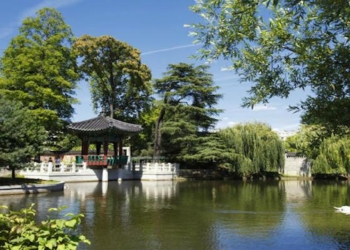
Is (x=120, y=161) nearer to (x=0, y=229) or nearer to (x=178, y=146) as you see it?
(x=178, y=146)

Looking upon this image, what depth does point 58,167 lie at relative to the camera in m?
23.9

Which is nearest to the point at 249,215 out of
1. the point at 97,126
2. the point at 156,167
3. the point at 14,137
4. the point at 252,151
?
the point at 14,137

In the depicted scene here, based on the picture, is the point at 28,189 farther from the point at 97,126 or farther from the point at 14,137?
the point at 97,126

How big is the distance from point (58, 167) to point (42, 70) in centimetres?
658

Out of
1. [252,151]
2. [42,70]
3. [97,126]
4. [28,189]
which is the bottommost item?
[28,189]

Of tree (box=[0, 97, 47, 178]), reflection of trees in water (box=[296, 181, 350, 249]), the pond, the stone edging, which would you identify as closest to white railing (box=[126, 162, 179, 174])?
the stone edging

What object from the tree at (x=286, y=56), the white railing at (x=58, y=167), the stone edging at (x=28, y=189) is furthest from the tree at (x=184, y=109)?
the tree at (x=286, y=56)

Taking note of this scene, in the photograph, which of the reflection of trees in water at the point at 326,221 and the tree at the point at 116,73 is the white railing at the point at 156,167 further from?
the reflection of trees in water at the point at 326,221

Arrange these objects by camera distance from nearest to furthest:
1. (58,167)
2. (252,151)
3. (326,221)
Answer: (326,221) → (58,167) → (252,151)

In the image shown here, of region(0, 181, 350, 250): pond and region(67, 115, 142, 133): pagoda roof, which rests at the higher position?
region(67, 115, 142, 133): pagoda roof

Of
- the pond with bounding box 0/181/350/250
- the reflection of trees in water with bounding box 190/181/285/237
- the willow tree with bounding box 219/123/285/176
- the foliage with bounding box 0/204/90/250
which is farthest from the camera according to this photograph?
the willow tree with bounding box 219/123/285/176

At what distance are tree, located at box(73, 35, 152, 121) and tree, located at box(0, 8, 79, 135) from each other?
225 cm

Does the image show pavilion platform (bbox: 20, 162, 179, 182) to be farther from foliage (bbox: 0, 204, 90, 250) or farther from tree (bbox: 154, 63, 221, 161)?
foliage (bbox: 0, 204, 90, 250)

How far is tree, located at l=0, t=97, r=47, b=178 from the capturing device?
1541cm
